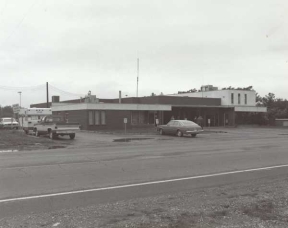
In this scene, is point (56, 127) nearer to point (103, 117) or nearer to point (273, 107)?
point (103, 117)

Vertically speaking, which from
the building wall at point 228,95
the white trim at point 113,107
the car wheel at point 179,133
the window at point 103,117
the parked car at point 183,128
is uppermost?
the building wall at point 228,95

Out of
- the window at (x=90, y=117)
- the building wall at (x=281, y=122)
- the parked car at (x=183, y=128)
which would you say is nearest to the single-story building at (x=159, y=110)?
the window at (x=90, y=117)

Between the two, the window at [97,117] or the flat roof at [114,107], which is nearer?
the flat roof at [114,107]

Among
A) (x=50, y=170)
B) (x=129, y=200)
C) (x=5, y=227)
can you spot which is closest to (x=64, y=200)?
(x=129, y=200)

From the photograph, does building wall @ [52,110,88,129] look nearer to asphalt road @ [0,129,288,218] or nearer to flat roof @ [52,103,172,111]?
flat roof @ [52,103,172,111]

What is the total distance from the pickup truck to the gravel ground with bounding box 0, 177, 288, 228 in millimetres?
19570

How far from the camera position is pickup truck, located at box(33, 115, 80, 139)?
25141mm

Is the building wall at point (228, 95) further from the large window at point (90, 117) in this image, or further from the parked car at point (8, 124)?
the parked car at point (8, 124)

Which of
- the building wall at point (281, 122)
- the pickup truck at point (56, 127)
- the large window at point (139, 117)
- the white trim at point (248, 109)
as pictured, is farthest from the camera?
the building wall at point (281, 122)

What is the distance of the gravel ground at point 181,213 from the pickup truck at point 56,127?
19.6m

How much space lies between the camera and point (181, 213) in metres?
5.38

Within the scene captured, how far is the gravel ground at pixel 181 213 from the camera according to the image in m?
4.88

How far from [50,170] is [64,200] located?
3631mm

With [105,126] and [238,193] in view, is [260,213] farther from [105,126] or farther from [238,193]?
[105,126]
